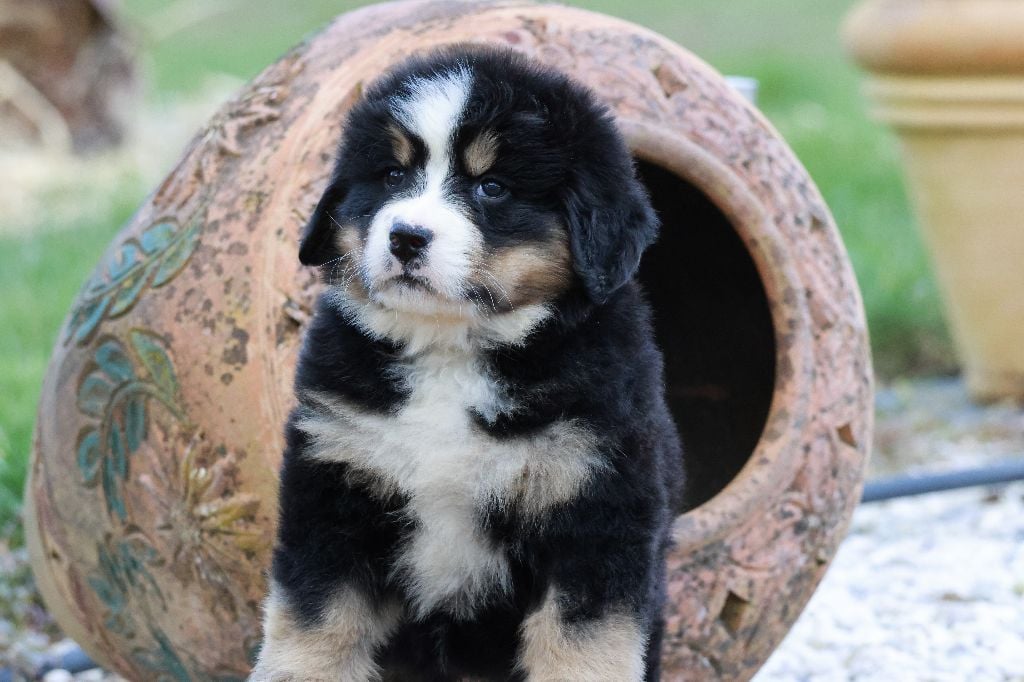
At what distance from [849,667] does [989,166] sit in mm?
3147

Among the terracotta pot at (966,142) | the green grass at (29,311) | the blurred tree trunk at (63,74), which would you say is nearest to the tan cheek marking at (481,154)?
the green grass at (29,311)

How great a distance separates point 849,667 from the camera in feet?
13.5

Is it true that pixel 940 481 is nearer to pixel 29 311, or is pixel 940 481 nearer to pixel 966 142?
pixel 966 142

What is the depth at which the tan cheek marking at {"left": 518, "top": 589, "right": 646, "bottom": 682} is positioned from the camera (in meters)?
2.47

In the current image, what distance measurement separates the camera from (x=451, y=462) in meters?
2.55

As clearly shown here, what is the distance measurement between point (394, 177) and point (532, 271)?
314 millimetres

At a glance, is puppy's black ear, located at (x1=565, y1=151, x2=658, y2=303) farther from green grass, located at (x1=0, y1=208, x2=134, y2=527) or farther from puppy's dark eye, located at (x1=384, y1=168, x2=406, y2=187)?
green grass, located at (x1=0, y1=208, x2=134, y2=527)

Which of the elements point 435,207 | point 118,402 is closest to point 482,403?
point 435,207

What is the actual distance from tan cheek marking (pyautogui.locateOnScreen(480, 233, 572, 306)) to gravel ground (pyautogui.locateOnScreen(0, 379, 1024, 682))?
1.96m

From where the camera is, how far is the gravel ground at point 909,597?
164 inches

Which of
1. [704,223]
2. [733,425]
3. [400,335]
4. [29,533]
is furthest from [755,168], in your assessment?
[29,533]

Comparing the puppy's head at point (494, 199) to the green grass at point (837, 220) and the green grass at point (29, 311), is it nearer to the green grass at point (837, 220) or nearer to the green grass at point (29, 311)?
the green grass at point (837, 220)

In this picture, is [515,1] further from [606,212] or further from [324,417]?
[324,417]

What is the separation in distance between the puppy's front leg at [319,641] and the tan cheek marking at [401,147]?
2.57ft
